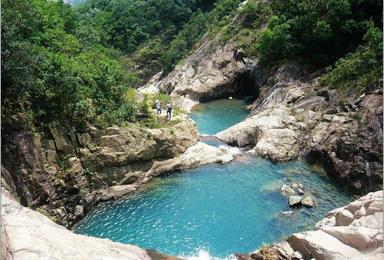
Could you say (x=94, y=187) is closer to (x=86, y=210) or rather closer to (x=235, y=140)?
(x=86, y=210)

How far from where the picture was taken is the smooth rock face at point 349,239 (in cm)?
1340

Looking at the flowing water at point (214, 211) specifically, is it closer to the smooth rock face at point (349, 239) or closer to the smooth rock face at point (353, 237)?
the smooth rock face at point (349, 239)

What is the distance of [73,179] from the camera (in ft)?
82.5

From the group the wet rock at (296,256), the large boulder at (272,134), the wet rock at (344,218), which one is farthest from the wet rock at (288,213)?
the wet rock at (296,256)

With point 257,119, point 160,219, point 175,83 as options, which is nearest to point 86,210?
point 160,219

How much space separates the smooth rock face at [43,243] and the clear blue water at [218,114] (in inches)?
979

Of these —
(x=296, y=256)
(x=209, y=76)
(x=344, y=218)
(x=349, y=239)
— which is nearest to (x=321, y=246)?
(x=349, y=239)

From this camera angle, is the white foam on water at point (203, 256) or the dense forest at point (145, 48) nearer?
the white foam on water at point (203, 256)

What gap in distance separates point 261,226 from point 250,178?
236 inches

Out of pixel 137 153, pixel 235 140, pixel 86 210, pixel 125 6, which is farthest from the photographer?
pixel 125 6

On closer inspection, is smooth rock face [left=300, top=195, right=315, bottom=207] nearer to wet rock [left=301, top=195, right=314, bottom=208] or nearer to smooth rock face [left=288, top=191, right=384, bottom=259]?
wet rock [left=301, top=195, right=314, bottom=208]

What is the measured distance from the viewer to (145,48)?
81.9 m

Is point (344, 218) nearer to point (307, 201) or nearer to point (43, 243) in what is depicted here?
point (307, 201)

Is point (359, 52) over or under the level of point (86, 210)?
over
